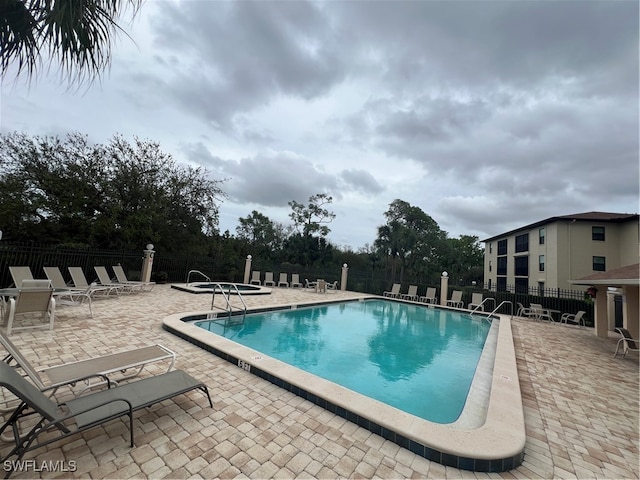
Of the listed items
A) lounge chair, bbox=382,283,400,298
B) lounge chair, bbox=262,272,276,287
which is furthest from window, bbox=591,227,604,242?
lounge chair, bbox=262,272,276,287

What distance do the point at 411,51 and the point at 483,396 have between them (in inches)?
368

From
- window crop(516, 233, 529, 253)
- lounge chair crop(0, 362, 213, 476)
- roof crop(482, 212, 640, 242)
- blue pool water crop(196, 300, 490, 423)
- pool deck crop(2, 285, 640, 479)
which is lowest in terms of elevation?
blue pool water crop(196, 300, 490, 423)

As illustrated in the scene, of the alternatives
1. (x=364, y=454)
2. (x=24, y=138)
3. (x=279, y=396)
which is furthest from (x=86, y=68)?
(x=24, y=138)

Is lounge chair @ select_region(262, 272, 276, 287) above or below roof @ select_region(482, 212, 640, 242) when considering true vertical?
below

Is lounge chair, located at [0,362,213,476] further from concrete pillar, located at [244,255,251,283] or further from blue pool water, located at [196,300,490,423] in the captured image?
concrete pillar, located at [244,255,251,283]

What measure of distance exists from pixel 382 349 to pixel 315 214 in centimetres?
2112

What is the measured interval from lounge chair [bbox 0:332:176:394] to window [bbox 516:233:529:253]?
32903 mm

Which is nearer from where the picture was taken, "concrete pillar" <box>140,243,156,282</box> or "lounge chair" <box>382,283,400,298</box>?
"concrete pillar" <box>140,243,156,282</box>

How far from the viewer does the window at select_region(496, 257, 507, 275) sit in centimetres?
3131

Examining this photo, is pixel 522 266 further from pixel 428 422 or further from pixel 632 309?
pixel 428 422

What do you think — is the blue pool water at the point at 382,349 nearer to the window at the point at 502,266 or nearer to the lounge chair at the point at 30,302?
the lounge chair at the point at 30,302

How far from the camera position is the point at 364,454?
2.40 m

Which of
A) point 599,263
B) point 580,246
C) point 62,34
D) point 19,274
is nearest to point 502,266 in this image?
point 580,246

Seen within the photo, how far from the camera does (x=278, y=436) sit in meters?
2.55
